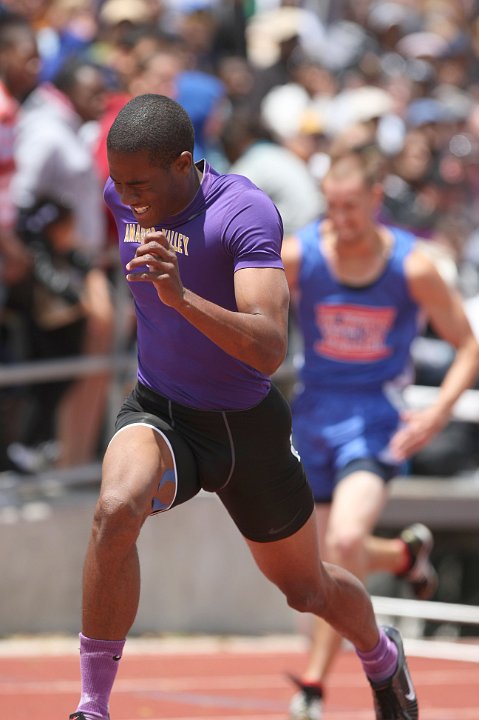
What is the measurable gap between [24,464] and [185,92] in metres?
2.80

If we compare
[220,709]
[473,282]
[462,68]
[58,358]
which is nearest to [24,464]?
[58,358]

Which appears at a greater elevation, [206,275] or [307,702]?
[206,275]

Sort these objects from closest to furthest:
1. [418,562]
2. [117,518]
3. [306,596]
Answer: [117,518] → [306,596] → [418,562]

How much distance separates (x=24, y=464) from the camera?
8.59 m

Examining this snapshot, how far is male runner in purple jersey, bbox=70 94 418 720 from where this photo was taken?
4.39 metres

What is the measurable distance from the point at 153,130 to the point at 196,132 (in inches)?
195

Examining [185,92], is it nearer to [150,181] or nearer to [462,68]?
[150,181]

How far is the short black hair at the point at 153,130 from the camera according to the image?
439 cm

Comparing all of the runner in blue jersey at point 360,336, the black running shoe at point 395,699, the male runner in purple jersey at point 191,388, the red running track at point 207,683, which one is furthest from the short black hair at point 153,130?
the red running track at point 207,683

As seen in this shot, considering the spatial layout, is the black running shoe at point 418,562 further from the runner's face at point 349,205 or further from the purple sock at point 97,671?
the purple sock at point 97,671

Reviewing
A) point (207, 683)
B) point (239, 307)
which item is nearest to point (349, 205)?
point (239, 307)

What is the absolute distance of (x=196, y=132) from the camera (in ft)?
30.5

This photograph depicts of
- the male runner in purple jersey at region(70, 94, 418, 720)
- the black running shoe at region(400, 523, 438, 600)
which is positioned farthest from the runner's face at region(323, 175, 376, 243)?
the male runner in purple jersey at region(70, 94, 418, 720)

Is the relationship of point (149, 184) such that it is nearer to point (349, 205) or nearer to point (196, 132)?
point (349, 205)
